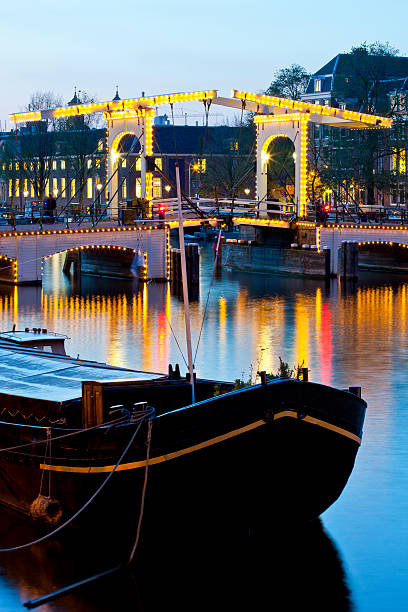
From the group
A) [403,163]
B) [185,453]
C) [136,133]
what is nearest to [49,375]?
[185,453]

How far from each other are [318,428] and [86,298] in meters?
33.4

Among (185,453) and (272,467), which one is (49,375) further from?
(272,467)

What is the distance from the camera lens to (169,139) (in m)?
109

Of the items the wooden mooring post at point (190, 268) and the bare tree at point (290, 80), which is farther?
the bare tree at point (290, 80)

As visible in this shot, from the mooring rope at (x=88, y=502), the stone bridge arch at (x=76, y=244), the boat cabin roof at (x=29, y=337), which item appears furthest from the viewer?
the stone bridge arch at (x=76, y=244)

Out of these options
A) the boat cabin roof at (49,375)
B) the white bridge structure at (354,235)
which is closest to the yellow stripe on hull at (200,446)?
the boat cabin roof at (49,375)

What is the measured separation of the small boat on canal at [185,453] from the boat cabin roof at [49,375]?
0.59ft

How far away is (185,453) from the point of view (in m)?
13.1

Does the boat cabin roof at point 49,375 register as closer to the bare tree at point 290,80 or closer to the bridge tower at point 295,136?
the bridge tower at point 295,136

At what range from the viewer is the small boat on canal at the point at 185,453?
13094 mm

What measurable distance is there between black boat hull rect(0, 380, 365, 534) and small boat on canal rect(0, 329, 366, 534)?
0.05 ft

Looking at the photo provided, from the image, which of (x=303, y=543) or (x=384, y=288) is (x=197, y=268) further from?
(x=303, y=543)

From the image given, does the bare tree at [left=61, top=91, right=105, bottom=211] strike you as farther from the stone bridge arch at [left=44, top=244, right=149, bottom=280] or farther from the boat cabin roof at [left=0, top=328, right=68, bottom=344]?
the boat cabin roof at [left=0, top=328, right=68, bottom=344]

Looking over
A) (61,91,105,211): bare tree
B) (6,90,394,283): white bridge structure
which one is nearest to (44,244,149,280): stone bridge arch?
(6,90,394,283): white bridge structure
